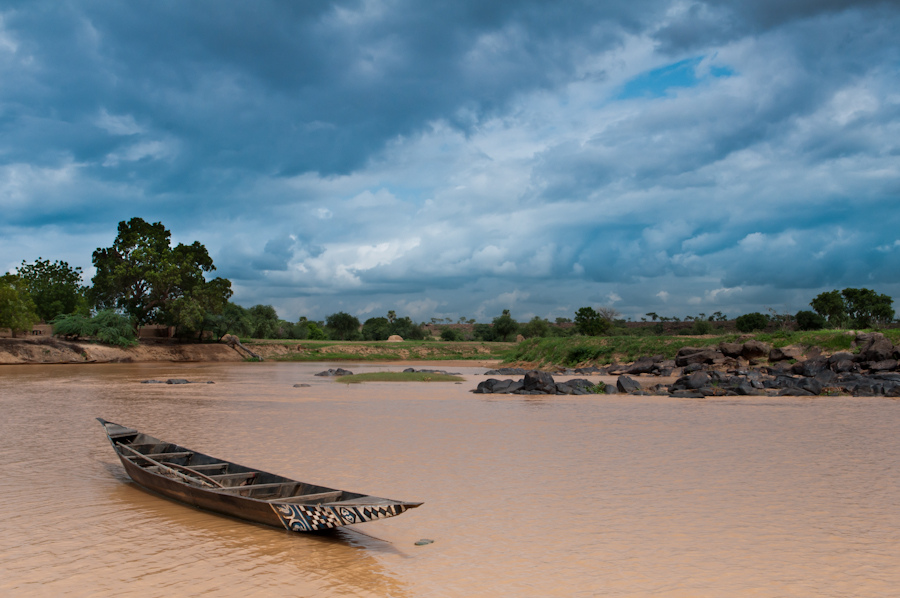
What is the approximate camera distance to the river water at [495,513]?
18.8 feet

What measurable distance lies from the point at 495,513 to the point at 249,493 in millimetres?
3372

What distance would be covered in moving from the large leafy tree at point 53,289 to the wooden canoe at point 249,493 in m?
83.4

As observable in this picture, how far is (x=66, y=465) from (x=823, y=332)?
38.0 meters

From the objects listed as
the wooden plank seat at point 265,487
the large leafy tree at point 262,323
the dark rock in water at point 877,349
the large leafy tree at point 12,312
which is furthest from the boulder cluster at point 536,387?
the large leafy tree at point 262,323

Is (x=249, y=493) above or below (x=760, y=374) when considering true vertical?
below

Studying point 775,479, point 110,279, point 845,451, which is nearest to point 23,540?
point 775,479

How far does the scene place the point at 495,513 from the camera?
26.3 feet

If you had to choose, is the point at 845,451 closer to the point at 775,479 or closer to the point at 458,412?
the point at 775,479

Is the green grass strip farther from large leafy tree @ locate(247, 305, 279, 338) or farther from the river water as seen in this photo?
large leafy tree @ locate(247, 305, 279, 338)

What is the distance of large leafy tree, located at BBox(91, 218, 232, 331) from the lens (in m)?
62.7

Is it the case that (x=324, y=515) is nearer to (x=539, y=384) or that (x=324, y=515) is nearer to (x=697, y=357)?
(x=539, y=384)

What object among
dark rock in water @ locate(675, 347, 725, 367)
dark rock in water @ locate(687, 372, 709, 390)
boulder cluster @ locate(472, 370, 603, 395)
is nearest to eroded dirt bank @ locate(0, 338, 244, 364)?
boulder cluster @ locate(472, 370, 603, 395)

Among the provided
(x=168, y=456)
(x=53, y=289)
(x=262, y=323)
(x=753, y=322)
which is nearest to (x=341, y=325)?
(x=262, y=323)

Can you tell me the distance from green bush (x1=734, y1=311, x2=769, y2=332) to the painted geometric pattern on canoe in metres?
85.7
